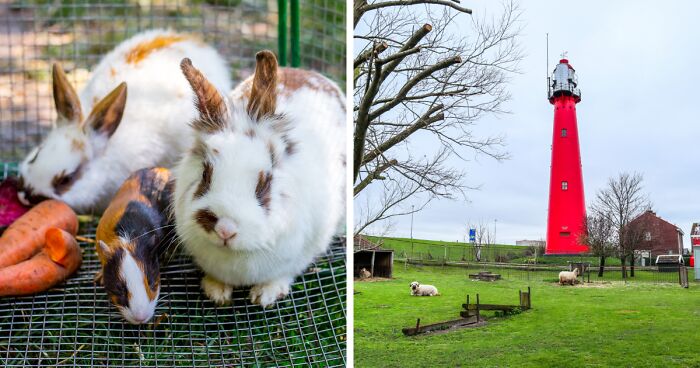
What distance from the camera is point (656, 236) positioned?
9.18ft

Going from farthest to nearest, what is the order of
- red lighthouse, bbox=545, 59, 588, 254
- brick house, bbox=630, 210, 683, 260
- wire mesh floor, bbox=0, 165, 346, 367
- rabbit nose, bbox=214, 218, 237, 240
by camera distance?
1. red lighthouse, bbox=545, 59, 588, 254
2. brick house, bbox=630, 210, 683, 260
3. wire mesh floor, bbox=0, 165, 346, 367
4. rabbit nose, bbox=214, 218, 237, 240

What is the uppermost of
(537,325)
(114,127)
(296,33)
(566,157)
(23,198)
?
(296,33)

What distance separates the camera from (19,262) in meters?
1.33

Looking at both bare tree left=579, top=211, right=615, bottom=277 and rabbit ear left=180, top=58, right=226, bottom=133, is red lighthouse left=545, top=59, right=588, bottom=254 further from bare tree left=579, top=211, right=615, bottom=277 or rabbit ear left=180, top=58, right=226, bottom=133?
rabbit ear left=180, top=58, right=226, bottom=133

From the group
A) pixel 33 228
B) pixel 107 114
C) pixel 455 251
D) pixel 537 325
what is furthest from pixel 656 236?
pixel 33 228

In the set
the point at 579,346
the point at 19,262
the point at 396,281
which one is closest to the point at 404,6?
the point at 396,281

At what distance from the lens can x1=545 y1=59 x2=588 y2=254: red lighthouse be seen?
9.25 ft

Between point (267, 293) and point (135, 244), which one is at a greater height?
point (135, 244)

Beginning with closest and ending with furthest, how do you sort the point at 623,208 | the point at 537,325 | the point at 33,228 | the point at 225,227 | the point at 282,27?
the point at 225,227 → the point at 33,228 → the point at 282,27 → the point at 623,208 → the point at 537,325

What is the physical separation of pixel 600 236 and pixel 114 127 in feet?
7.47

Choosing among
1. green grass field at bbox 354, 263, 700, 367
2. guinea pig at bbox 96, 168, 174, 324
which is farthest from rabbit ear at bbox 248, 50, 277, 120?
green grass field at bbox 354, 263, 700, 367

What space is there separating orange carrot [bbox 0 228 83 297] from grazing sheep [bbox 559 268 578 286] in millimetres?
2265

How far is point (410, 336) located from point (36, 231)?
2307 mm

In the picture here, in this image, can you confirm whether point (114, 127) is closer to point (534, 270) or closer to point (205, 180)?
point (205, 180)
